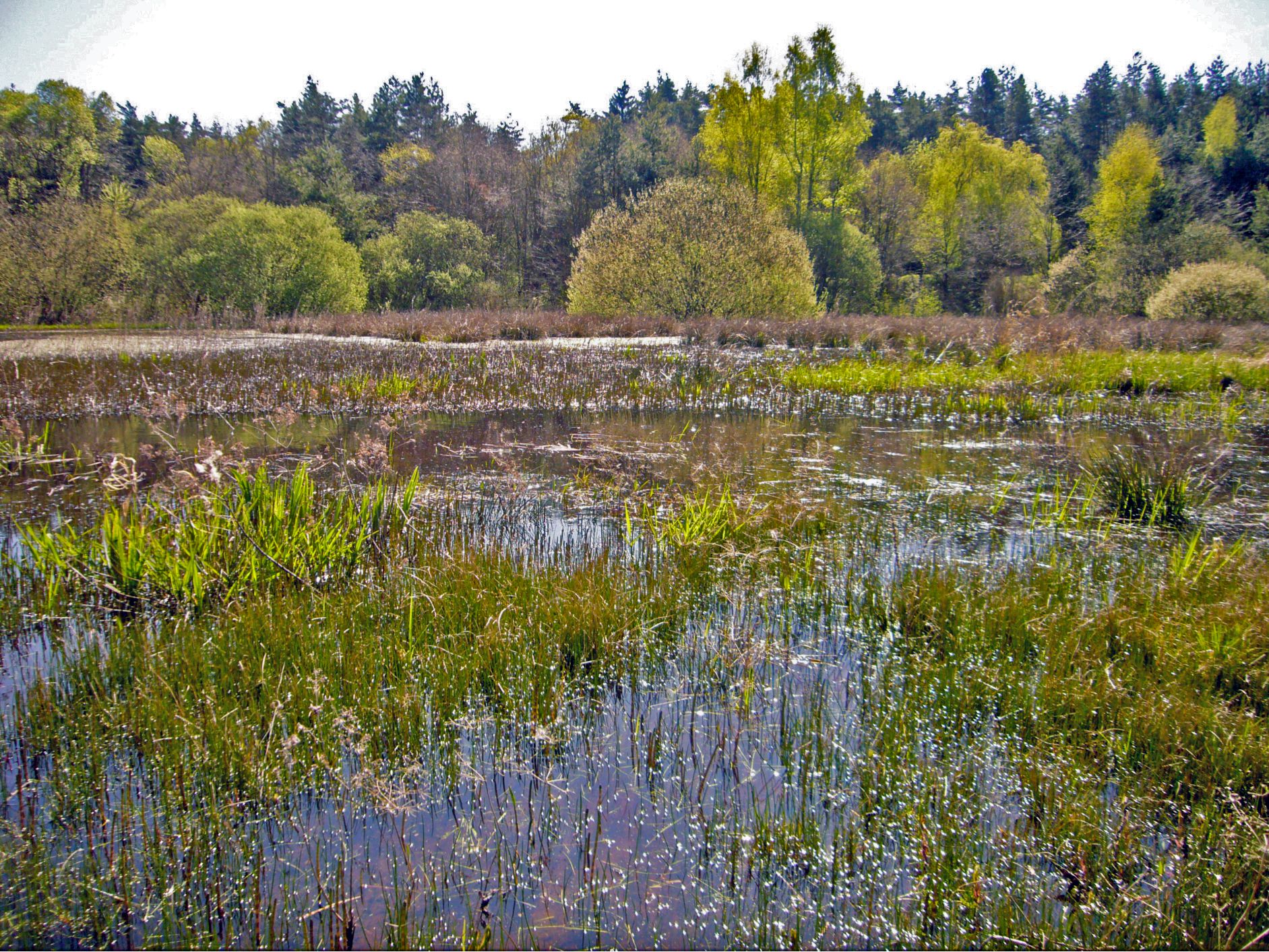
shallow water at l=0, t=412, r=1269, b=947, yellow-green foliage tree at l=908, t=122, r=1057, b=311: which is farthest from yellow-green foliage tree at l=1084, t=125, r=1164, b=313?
shallow water at l=0, t=412, r=1269, b=947

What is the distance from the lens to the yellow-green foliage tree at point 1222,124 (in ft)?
201

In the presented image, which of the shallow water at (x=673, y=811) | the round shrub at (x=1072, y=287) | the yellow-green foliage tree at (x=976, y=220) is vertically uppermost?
the yellow-green foliage tree at (x=976, y=220)

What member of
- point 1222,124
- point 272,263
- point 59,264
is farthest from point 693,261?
point 1222,124

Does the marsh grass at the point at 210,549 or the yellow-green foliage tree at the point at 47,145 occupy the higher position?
the yellow-green foliage tree at the point at 47,145

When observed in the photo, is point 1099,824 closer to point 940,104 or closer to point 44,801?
point 44,801

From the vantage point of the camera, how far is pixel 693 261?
81.6 feet

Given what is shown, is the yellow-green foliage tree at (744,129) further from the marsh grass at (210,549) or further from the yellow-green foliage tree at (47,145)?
the marsh grass at (210,549)

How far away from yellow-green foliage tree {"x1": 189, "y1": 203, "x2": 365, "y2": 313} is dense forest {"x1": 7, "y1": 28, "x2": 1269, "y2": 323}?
0.10 meters

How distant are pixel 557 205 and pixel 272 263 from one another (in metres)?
21.1

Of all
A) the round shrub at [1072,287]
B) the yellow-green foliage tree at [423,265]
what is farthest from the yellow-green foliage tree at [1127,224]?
the yellow-green foliage tree at [423,265]

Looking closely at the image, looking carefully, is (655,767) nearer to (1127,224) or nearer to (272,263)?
(272,263)

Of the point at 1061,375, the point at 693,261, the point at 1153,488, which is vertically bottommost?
the point at 1153,488

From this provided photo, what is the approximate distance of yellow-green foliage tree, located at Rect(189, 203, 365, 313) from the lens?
3147cm

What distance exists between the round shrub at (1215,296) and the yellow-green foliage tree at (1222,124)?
Answer: 4654 centimetres
